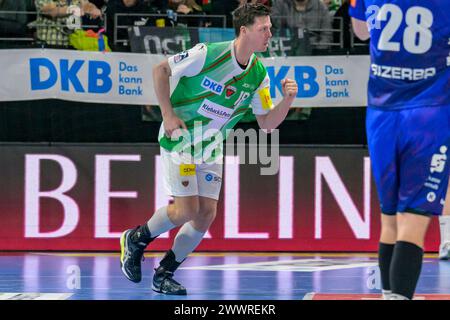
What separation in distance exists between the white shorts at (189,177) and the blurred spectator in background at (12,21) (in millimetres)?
4486

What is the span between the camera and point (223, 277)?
911cm

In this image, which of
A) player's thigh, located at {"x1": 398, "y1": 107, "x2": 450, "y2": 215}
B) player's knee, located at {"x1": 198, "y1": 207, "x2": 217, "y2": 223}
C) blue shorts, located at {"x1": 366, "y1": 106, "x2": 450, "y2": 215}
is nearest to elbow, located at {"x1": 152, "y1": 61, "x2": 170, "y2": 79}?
player's knee, located at {"x1": 198, "y1": 207, "x2": 217, "y2": 223}

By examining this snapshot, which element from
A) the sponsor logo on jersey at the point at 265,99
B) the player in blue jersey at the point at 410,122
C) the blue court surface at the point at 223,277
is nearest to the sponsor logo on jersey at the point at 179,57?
the sponsor logo on jersey at the point at 265,99

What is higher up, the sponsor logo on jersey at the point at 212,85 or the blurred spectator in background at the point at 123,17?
the blurred spectator in background at the point at 123,17

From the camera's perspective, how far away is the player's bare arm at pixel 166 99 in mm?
7270

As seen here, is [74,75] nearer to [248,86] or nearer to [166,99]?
[248,86]

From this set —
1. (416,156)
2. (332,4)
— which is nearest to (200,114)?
(416,156)

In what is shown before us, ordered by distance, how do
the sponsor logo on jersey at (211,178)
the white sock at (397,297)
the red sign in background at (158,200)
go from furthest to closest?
1. the red sign in background at (158,200)
2. the sponsor logo on jersey at (211,178)
3. the white sock at (397,297)

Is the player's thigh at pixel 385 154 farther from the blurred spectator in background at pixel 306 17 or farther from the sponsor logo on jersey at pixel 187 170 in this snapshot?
the blurred spectator in background at pixel 306 17

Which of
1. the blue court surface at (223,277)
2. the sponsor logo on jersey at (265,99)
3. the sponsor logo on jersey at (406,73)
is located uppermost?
the sponsor logo on jersey at (406,73)

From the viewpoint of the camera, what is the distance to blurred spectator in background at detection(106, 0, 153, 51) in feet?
39.0

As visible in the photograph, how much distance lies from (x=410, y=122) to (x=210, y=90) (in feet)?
8.74

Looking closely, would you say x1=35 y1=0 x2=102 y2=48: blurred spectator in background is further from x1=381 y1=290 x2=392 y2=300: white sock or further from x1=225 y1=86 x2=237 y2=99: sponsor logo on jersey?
x1=381 y1=290 x2=392 y2=300: white sock
